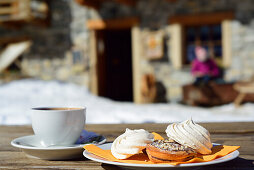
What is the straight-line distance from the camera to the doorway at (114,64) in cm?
822

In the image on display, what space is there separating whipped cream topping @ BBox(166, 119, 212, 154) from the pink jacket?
20.2 feet

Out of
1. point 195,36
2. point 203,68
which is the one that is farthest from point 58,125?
point 195,36

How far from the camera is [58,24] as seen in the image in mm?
8531

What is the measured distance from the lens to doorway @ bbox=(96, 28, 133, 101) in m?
8.22

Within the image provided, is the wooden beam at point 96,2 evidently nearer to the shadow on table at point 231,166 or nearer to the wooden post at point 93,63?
the wooden post at point 93,63

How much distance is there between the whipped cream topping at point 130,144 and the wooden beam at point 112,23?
23.3 ft

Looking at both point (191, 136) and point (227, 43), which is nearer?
point (191, 136)

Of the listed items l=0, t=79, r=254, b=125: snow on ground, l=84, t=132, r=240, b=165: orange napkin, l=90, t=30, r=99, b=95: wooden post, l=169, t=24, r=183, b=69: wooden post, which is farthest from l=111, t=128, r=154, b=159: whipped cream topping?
l=90, t=30, r=99, b=95: wooden post

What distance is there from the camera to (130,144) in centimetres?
71

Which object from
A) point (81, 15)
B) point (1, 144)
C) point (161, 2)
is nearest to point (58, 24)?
point (81, 15)

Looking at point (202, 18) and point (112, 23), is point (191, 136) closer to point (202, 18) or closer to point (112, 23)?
point (202, 18)

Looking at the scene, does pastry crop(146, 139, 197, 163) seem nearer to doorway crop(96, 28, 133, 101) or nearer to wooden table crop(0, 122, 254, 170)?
wooden table crop(0, 122, 254, 170)

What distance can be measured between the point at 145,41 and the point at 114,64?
1988 mm

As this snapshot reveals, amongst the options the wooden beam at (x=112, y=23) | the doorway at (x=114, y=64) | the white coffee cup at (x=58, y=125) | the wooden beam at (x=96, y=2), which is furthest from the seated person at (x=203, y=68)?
the white coffee cup at (x=58, y=125)
